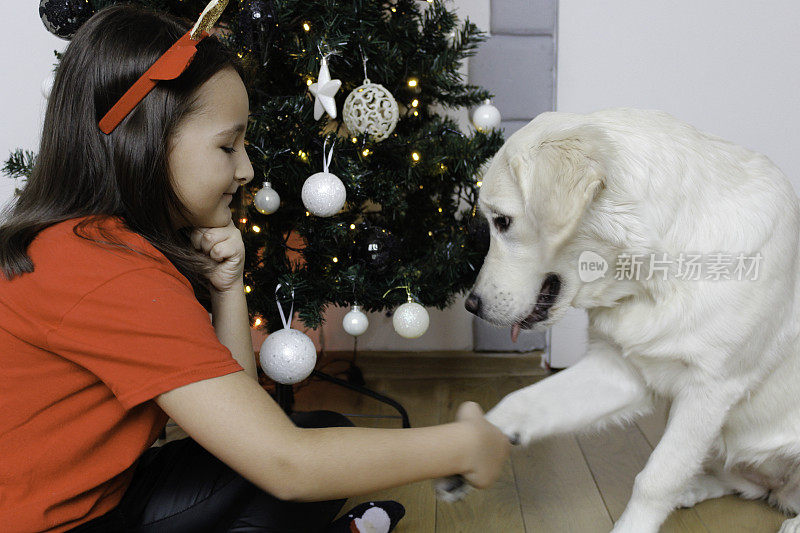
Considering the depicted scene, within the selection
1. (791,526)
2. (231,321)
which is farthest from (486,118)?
(791,526)

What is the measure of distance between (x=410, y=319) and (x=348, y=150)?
1.41 ft

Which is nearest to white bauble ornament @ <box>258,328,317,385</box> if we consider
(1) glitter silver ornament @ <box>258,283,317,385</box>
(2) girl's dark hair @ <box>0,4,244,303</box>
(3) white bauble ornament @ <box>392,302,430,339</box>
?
(1) glitter silver ornament @ <box>258,283,317,385</box>

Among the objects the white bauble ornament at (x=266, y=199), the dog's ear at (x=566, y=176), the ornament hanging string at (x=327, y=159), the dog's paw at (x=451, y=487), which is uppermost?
the dog's ear at (x=566, y=176)

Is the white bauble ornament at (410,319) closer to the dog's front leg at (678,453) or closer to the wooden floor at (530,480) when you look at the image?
the wooden floor at (530,480)

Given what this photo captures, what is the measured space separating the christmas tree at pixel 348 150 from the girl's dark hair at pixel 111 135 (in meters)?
0.48

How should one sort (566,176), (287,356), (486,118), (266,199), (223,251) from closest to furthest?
(566,176) < (223,251) < (287,356) < (266,199) < (486,118)

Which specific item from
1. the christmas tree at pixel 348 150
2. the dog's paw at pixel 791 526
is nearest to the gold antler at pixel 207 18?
the christmas tree at pixel 348 150

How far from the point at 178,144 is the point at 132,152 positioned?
64mm

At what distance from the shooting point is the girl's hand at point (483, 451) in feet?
3.00

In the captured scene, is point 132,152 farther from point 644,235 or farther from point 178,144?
point 644,235

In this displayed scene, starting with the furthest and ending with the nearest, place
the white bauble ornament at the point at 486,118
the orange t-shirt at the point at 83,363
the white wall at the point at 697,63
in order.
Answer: the white wall at the point at 697,63
the white bauble ornament at the point at 486,118
the orange t-shirt at the point at 83,363

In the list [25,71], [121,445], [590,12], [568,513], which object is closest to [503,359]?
[568,513]

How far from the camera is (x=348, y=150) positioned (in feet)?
5.17

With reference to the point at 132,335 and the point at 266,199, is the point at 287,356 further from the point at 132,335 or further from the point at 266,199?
the point at 132,335
